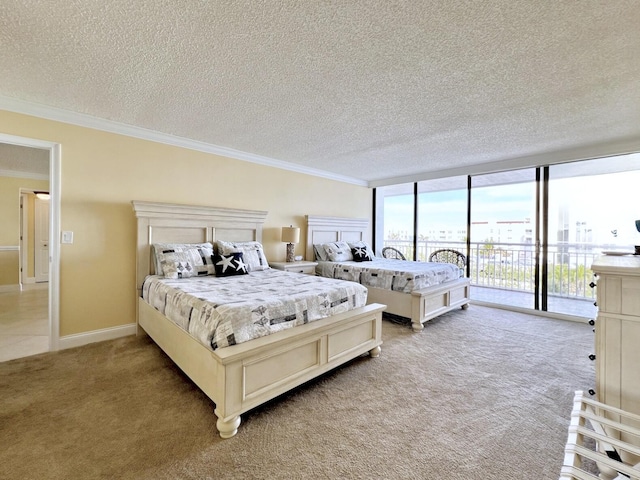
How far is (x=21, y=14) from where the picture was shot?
153 centimetres

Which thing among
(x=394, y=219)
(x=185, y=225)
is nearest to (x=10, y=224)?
(x=185, y=225)

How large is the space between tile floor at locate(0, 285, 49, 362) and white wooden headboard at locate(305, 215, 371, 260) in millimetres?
3587

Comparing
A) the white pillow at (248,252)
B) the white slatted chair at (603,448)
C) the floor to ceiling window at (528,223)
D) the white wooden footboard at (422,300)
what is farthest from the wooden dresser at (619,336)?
the white pillow at (248,252)

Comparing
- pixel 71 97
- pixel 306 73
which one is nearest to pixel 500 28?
pixel 306 73

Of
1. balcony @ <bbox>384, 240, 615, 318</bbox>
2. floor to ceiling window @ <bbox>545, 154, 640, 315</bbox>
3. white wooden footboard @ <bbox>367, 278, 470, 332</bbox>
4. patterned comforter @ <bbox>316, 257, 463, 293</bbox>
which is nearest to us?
white wooden footboard @ <bbox>367, 278, 470, 332</bbox>

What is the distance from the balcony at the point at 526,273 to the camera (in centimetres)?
464

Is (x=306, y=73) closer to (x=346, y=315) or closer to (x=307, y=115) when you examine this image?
(x=307, y=115)

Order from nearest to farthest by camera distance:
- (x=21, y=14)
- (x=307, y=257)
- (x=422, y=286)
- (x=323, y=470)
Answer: (x=323, y=470), (x=21, y=14), (x=422, y=286), (x=307, y=257)

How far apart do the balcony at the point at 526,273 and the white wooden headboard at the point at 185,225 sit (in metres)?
3.83

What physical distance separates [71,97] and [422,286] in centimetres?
426

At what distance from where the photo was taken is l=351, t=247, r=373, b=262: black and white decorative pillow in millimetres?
4844

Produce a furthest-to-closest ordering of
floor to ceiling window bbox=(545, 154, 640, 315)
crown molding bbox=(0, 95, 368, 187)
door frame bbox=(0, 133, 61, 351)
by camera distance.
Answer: floor to ceiling window bbox=(545, 154, 640, 315)
door frame bbox=(0, 133, 61, 351)
crown molding bbox=(0, 95, 368, 187)

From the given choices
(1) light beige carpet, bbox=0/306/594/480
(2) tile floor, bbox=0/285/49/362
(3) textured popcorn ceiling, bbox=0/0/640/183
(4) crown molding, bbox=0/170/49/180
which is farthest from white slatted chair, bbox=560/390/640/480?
(4) crown molding, bbox=0/170/49/180

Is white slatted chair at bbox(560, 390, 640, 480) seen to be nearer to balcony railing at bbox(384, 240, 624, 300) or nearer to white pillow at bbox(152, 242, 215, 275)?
white pillow at bbox(152, 242, 215, 275)
